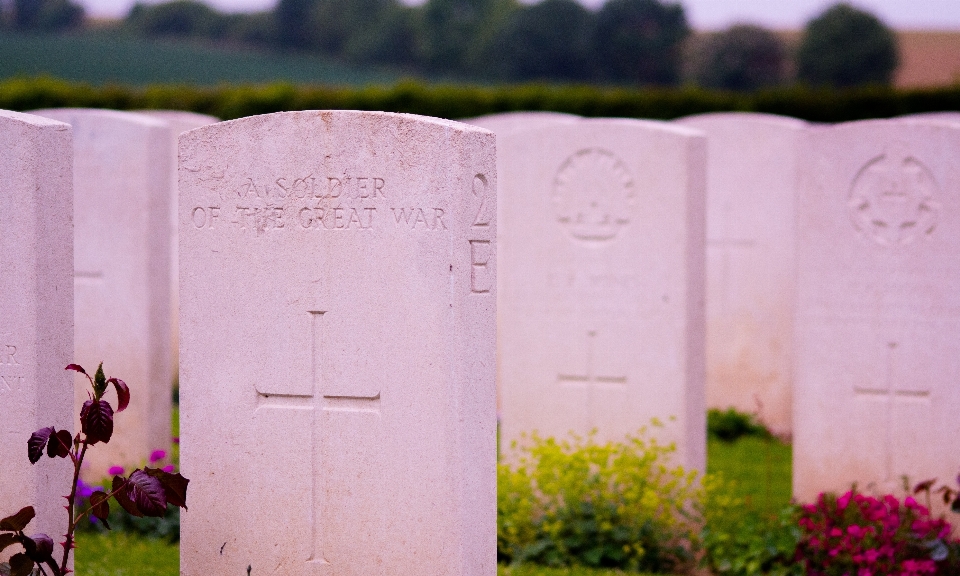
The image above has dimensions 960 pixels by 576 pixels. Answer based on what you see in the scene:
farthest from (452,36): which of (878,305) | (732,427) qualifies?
(878,305)

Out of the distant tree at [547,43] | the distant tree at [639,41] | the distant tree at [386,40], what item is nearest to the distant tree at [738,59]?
the distant tree at [639,41]

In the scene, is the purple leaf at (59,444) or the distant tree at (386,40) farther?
the distant tree at (386,40)

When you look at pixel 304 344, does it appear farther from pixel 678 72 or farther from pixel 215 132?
pixel 678 72

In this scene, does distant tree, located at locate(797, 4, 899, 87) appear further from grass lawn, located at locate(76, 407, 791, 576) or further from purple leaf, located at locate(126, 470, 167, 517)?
purple leaf, located at locate(126, 470, 167, 517)

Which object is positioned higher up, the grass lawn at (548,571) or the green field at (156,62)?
the green field at (156,62)

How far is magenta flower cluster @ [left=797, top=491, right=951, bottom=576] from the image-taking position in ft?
16.3

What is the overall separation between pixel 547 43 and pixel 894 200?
23.9m

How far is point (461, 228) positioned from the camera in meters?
3.58

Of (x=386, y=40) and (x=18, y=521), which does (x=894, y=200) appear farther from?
(x=386, y=40)

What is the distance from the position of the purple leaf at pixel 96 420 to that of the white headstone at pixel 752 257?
226 inches

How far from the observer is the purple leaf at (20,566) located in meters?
3.43

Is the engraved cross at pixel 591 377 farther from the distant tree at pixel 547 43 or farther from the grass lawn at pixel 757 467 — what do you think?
the distant tree at pixel 547 43

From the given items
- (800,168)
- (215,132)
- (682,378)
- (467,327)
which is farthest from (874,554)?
(215,132)

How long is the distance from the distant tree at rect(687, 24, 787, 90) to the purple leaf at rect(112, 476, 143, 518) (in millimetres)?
26783
